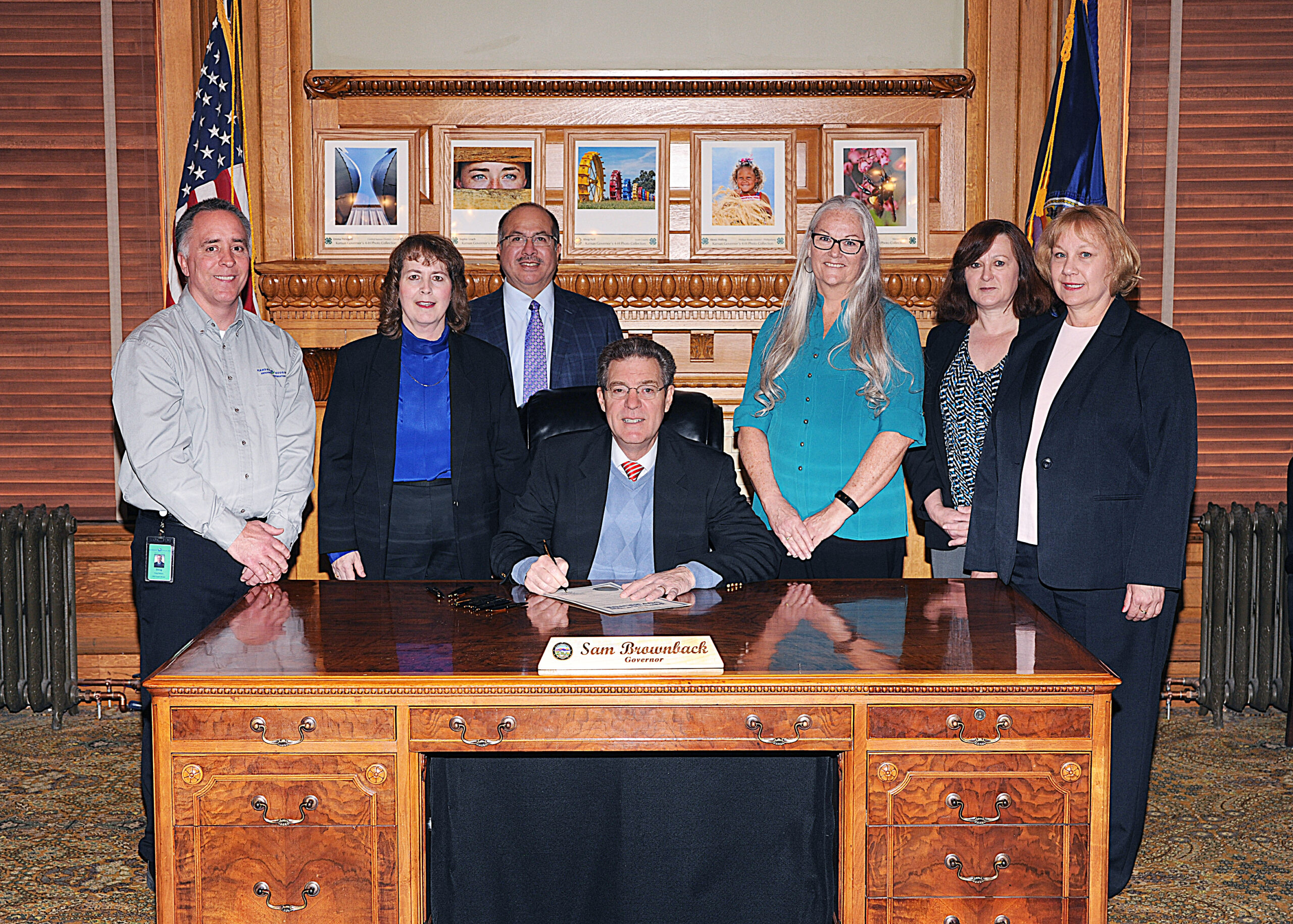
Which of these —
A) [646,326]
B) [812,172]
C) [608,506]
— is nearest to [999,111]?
[812,172]

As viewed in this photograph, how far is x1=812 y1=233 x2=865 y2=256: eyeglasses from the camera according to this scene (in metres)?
3.17

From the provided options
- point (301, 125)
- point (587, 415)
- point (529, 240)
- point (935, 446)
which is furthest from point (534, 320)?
point (301, 125)

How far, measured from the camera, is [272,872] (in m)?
2.10

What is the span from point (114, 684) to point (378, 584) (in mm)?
2137

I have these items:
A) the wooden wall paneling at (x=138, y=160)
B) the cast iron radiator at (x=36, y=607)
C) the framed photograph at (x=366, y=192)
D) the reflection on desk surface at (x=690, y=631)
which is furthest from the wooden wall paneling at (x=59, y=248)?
the reflection on desk surface at (x=690, y=631)

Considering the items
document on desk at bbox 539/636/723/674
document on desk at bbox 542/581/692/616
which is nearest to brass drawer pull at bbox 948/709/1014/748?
document on desk at bbox 539/636/723/674

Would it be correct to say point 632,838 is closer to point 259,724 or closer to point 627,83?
point 259,724

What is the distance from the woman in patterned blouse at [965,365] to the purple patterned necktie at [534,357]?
118 cm

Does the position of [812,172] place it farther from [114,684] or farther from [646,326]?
[114,684]

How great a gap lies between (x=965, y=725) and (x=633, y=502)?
1.08m

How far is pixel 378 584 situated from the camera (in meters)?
2.88

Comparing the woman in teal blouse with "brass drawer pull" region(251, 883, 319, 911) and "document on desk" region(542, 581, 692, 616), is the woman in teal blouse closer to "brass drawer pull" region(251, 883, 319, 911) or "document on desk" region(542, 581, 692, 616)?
"document on desk" region(542, 581, 692, 616)

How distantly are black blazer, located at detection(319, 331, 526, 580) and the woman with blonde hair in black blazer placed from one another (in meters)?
1.36

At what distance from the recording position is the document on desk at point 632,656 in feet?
6.98
